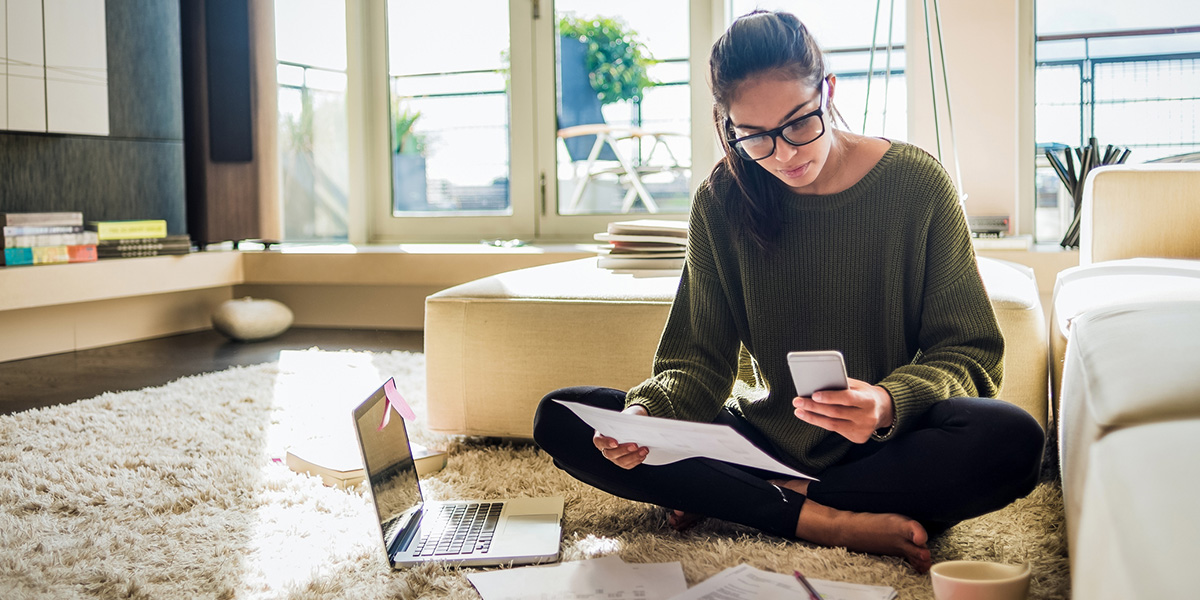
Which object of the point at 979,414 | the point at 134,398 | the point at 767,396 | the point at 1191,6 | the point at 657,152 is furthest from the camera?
the point at 657,152

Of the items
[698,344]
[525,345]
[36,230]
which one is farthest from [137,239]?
[698,344]

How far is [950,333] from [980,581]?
43 centimetres

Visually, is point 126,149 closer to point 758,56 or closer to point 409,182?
point 409,182

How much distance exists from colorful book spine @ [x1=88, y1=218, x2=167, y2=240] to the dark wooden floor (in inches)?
17.7

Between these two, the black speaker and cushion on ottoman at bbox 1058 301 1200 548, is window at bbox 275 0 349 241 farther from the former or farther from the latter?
cushion on ottoman at bbox 1058 301 1200 548

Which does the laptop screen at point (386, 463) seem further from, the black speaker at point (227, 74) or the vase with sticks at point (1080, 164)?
the black speaker at point (227, 74)

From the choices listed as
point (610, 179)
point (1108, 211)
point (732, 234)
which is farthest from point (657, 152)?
point (732, 234)

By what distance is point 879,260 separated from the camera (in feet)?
4.46

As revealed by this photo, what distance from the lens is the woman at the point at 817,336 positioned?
4.03ft

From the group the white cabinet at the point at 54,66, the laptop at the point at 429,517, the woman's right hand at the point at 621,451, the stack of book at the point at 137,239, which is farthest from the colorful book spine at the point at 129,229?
the woman's right hand at the point at 621,451

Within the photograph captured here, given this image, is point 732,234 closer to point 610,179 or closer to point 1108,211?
point 1108,211

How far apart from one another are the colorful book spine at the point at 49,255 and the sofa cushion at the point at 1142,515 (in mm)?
3495

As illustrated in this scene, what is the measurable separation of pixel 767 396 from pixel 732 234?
10.2 inches

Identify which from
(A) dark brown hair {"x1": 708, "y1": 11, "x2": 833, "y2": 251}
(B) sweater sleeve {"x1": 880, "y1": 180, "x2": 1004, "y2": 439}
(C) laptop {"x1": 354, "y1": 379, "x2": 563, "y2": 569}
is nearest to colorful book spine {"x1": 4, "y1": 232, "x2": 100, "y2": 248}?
(C) laptop {"x1": 354, "y1": 379, "x2": 563, "y2": 569}
